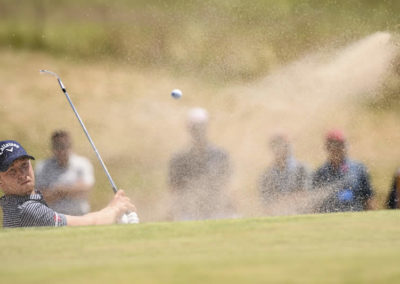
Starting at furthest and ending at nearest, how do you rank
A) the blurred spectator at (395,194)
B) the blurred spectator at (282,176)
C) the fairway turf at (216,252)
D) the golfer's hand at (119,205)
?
the blurred spectator at (282,176) → the blurred spectator at (395,194) → the golfer's hand at (119,205) → the fairway turf at (216,252)

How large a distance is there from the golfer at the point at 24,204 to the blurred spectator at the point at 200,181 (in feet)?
5.17

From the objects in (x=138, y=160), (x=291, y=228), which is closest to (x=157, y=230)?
(x=291, y=228)

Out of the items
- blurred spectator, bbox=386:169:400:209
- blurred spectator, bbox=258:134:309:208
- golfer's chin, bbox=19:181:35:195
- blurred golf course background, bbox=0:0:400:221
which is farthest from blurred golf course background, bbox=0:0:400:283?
blurred spectator, bbox=386:169:400:209

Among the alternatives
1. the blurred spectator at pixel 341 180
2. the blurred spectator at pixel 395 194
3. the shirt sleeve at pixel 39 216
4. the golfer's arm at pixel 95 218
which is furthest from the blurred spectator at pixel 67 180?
the blurred spectator at pixel 395 194

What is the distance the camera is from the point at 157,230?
11.7 feet

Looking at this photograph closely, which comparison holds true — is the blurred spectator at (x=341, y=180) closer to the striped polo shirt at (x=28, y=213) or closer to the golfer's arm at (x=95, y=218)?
the golfer's arm at (x=95, y=218)

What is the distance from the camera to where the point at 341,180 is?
19.1 feet

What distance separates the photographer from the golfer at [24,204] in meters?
4.20

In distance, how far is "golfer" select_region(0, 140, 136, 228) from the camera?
420 centimetres

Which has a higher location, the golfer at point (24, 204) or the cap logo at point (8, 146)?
the cap logo at point (8, 146)

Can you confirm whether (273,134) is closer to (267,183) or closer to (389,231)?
(267,183)

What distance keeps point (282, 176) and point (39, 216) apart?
A: 91.8 inches

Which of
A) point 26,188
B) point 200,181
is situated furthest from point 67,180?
point 26,188

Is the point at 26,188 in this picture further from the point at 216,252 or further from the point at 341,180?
the point at 341,180
